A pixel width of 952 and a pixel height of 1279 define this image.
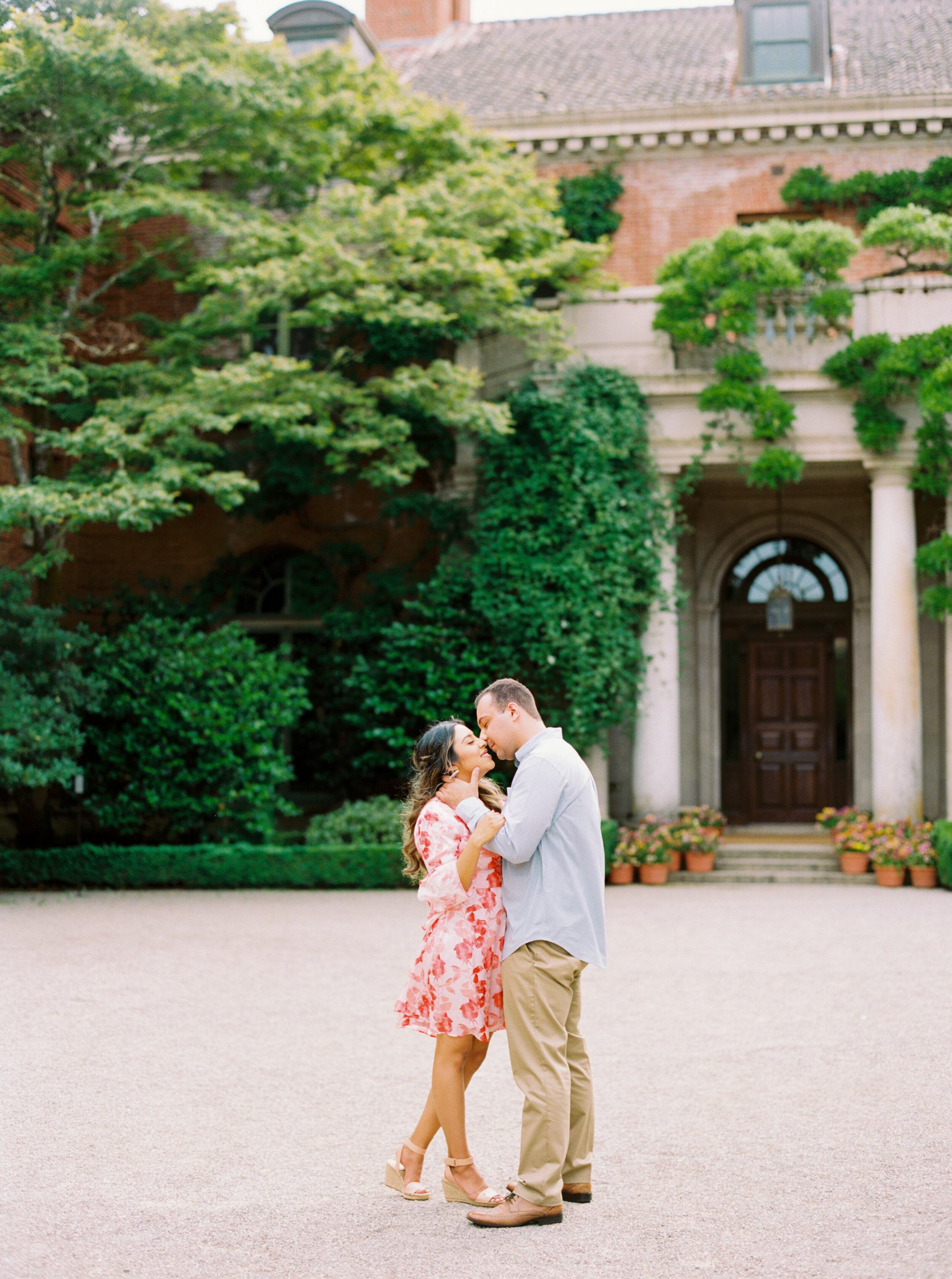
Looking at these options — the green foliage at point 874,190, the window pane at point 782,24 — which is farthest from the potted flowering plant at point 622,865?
the window pane at point 782,24

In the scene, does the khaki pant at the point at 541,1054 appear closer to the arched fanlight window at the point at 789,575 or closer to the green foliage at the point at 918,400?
the green foliage at the point at 918,400

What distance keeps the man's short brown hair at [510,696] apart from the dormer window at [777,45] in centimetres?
1720

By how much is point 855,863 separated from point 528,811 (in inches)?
445

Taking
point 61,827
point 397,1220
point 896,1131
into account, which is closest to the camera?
point 397,1220

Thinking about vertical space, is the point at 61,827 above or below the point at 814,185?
below

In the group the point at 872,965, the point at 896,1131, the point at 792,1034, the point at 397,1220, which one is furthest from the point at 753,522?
the point at 397,1220

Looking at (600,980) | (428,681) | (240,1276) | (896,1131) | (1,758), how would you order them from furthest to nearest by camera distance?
(428,681) < (1,758) < (600,980) < (896,1131) < (240,1276)

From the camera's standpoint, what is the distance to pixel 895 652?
1507 cm

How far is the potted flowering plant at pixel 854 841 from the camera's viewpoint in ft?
48.2

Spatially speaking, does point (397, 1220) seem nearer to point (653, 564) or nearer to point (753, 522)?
point (653, 564)

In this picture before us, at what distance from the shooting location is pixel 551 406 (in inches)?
601

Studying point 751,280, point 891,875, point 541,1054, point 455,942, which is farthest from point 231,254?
point 541,1054

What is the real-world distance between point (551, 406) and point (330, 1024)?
30.5 feet

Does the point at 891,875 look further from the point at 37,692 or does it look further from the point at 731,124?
the point at 731,124
